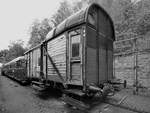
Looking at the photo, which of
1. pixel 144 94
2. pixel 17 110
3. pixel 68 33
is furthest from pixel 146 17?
pixel 17 110

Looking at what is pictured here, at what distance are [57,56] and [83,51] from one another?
197 cm

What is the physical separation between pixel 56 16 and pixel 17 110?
22966 mm

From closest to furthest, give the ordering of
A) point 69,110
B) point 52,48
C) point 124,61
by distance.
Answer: point 69,110
point 52,48
point 124,61

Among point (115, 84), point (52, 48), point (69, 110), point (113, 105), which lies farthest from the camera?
point (52, 48)

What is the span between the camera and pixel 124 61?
879 centimetres

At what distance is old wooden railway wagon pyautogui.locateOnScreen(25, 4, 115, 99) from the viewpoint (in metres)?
4.63

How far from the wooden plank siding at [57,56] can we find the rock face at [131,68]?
493 cm

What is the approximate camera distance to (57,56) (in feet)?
20.3

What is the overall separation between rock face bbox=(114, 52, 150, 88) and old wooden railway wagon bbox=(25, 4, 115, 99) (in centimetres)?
232

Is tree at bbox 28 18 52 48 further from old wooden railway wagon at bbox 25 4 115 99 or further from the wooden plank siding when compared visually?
old wooden railway wagon at bbox 25 4 115 99

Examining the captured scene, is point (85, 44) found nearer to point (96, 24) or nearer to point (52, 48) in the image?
point (96, 24)

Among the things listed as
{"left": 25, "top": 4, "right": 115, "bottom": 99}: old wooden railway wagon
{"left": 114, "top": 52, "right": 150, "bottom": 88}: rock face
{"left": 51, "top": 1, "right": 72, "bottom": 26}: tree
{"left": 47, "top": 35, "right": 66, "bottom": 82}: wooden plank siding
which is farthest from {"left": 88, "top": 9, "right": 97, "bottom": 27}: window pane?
{"left": 51, "top": 1, "right": 72, "bottom": 26}: tree

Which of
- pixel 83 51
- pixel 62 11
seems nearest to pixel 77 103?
pixel 83 51

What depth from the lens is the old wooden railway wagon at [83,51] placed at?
463cm
